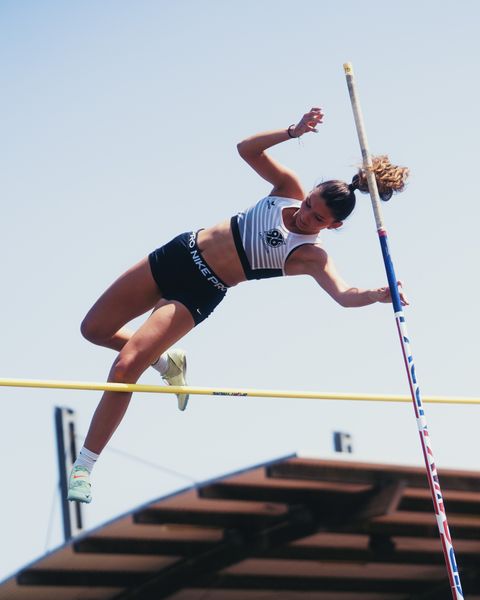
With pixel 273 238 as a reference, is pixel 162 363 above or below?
below

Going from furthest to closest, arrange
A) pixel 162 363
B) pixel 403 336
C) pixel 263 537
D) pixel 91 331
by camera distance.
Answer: pixel 263 537 → pixel 162 363 → pixel 91 331 → pixel 403 336

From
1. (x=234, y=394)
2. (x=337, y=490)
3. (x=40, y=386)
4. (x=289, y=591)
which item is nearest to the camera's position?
(x=40, y=386)

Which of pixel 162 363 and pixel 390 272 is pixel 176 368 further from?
pixel 390 272

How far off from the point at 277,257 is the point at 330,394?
3.87 feet

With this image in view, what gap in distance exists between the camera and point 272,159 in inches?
319

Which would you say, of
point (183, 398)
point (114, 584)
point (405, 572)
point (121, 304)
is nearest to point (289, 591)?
point (405, 572)

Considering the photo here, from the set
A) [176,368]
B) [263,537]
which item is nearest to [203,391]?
[176,368]

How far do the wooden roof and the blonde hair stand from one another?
3.22 metres

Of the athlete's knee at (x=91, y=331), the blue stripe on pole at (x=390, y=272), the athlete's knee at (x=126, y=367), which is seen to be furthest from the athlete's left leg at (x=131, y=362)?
the blue stripe on pole at (x=390, y=272)

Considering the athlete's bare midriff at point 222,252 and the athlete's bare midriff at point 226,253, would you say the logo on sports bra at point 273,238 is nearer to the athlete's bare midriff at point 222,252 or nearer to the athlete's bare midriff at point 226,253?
the athlete's bare midriff at point 226,253

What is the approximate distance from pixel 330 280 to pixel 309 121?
38.2 inches

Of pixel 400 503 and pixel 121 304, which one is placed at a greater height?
pixel 121 304

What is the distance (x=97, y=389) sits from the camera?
7812 millimetres

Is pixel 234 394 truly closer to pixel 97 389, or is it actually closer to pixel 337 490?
pixel 97 389
